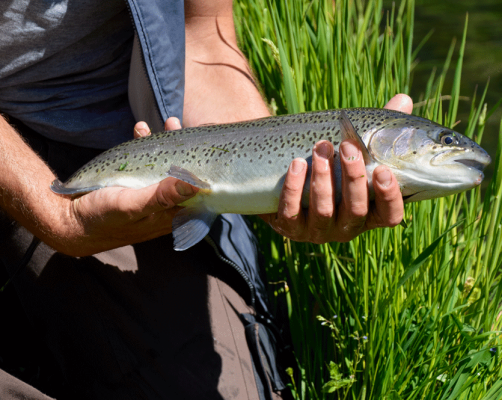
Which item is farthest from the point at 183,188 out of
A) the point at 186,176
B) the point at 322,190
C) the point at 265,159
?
the point at 322,190

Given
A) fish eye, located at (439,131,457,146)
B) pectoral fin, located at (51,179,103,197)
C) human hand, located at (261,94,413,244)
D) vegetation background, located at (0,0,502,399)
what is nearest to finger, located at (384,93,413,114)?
vegetation background, located at (0,0,502,399)

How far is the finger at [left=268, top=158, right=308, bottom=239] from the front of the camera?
1403 mm

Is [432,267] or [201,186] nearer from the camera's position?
[201,186]

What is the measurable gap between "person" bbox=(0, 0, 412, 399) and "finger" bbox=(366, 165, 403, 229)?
0.45m

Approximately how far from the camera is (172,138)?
1646 millimetres

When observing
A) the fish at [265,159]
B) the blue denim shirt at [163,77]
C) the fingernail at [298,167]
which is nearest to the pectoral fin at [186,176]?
the fish at [265,159]

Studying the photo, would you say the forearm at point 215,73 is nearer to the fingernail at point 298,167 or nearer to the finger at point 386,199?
the fingernail at point 298,167

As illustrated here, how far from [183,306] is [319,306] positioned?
547 mm

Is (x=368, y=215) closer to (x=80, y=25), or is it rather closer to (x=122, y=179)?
(x=122, y=179)

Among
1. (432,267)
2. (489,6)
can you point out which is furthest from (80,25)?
(489,6)

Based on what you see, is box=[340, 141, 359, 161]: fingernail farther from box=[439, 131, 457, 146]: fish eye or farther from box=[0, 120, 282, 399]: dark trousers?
box=[0, 120, 282, 399]: dark trousers

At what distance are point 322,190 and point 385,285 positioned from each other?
0.55 meters

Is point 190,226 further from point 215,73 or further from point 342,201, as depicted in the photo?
point 215,73

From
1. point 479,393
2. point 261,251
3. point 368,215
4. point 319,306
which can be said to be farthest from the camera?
point 261,251
